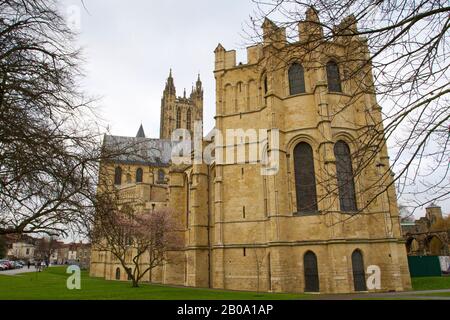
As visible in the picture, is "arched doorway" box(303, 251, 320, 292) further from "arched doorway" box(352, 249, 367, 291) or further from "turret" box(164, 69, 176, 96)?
"turret" box(164, 69, 176, 96)

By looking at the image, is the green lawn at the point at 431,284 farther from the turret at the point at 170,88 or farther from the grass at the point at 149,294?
the turret at the point at 170,88

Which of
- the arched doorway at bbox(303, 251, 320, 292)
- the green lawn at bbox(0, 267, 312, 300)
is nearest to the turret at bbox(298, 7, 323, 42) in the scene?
the green lawn at bbox(0, 267, 312, 300)

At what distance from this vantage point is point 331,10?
5.03 meters

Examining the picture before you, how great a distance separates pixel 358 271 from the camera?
21531mm

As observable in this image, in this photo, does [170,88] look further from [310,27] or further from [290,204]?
[310,27]

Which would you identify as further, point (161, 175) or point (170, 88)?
point (170, 88)

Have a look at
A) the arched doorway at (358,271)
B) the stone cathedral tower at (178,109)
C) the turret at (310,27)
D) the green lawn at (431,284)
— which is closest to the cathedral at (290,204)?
the arched doorway at (358,271)

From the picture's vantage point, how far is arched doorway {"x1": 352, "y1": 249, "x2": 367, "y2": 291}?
69.8ft

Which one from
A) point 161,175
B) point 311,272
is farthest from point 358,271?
point 161,175

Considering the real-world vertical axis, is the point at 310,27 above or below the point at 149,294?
above

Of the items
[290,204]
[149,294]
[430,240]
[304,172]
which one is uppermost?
[304,172]

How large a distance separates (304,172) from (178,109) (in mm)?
59887
